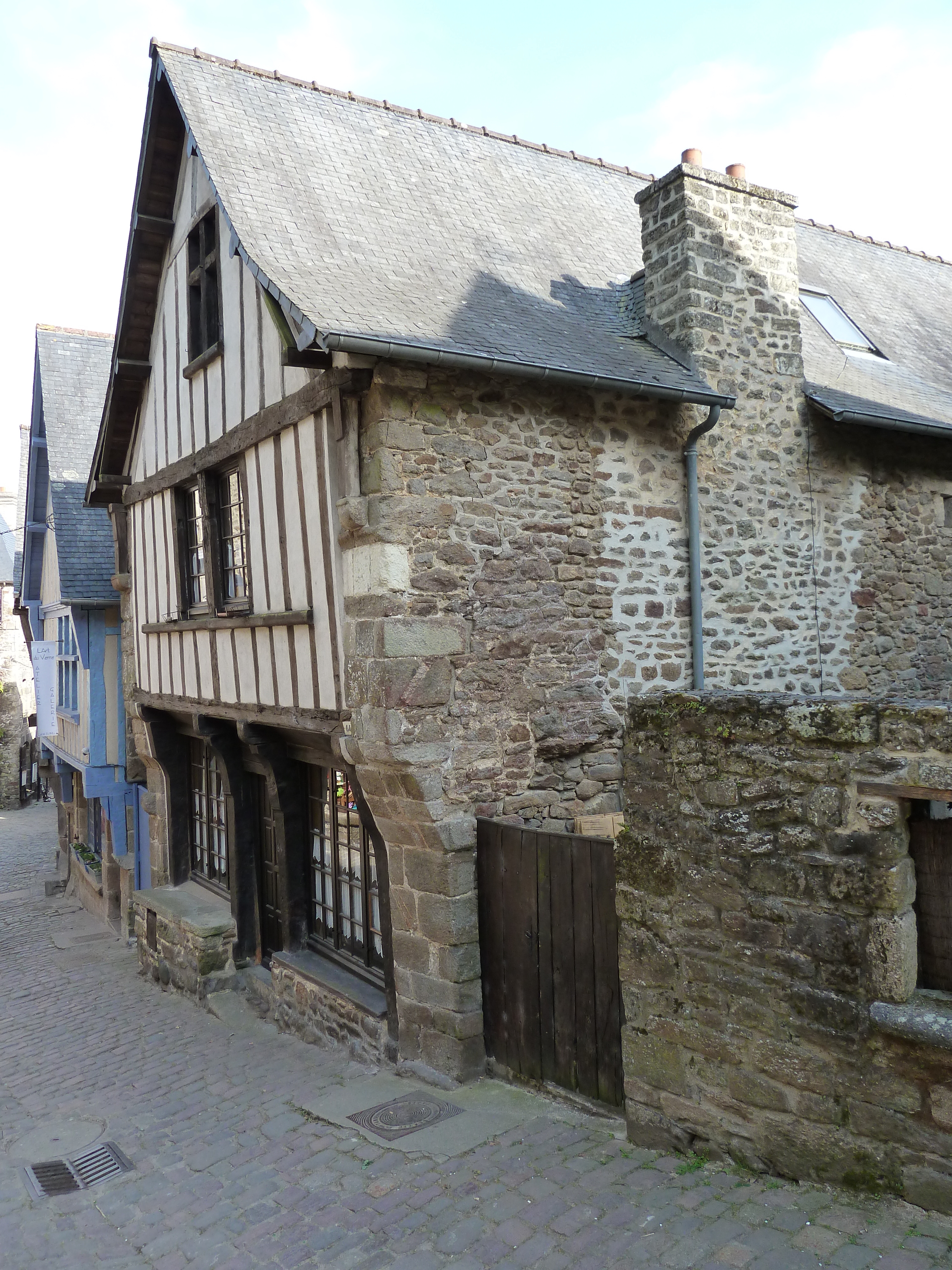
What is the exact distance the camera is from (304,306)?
518 centimetres

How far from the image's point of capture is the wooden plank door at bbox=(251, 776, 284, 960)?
26.7 feet

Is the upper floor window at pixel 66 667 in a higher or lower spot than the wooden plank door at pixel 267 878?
higher

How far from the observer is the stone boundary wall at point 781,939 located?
10.4 feet

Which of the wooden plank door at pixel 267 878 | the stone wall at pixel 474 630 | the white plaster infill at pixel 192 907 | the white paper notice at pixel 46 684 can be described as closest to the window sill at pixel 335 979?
the wooden plank door at pixel 267 878

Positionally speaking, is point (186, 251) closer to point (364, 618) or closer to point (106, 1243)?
point (364, 618)

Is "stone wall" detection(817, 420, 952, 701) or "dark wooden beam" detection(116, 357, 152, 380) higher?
"dark wooden beam" detection(116, 357, 152, 380)

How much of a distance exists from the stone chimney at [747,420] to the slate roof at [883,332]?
533 mm

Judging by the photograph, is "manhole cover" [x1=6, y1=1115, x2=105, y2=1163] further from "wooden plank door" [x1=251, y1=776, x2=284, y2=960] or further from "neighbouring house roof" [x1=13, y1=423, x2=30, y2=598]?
"neighbouring house roof" [x1=13, y1=423, x2=30, y2=598]

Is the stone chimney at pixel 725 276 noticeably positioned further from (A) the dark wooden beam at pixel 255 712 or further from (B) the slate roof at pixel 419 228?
(A) the dark wooden beam at pixel 255 712

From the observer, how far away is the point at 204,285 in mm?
7574

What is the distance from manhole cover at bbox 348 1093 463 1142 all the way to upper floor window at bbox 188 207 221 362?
17.3 feet

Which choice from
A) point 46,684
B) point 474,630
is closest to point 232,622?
point 474,630

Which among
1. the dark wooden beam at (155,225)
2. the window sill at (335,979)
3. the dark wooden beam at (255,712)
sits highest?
the dark wooden beam at (155,225)

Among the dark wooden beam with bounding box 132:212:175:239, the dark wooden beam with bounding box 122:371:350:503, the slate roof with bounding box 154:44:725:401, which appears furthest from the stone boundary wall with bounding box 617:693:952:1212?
the dark wooden beam with bounding box 132:212:175:239
